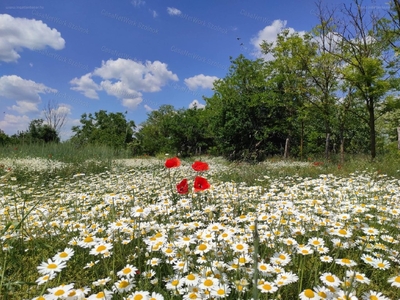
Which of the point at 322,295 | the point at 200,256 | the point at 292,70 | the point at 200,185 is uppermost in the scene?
the point at 292,70

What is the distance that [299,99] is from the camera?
669 inches

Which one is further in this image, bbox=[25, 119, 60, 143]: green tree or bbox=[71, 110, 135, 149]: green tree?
bbox=[71, 110, 135, 149]: green tree

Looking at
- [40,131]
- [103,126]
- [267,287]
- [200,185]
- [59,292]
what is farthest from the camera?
[103,126]

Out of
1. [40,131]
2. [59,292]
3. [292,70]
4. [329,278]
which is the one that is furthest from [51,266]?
[40,131]

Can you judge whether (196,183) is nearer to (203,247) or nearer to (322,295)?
(203,247)

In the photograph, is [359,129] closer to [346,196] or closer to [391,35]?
[391,35]

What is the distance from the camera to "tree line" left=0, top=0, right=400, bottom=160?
44.2 feet

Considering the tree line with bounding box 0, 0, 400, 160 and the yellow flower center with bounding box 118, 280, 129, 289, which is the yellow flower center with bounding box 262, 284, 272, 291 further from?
the tree line with bounding box 0, 0, 400, 160

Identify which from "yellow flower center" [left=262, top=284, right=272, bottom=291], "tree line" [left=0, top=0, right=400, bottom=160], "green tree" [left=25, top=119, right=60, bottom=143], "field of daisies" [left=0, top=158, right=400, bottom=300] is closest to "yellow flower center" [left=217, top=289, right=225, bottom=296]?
"field of daisies" [left=0, top=158, right=400, bottom=300]

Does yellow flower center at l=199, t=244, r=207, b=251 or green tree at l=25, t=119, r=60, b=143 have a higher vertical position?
green tree at l=25, t=119, r=60, b=143

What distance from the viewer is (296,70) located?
16531 millimetres

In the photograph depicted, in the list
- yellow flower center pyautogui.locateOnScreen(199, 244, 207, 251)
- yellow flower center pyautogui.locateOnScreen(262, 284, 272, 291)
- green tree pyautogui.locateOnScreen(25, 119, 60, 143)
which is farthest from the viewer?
green tree pyautogui.locateOnScreen(25, 119, 60, 143)

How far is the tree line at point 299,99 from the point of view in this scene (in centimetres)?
1346

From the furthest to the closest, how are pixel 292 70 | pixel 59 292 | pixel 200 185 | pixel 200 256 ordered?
1. pixel 292 70
2. pixel 200 185
3. pixel 200 256
4. pixel 59 292
